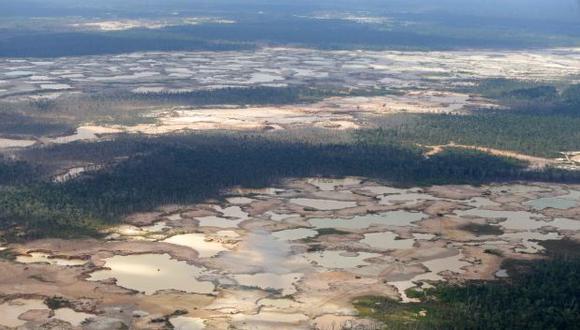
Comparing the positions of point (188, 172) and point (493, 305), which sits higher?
point (188, 172)

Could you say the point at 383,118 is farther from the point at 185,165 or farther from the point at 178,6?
the point at 178,6

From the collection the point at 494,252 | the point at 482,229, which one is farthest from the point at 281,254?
the point at 482,229

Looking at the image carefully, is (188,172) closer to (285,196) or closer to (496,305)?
(285,196)

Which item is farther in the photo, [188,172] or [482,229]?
[188,172]

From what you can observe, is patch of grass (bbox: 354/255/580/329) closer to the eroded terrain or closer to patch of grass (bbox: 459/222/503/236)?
the eroded terrain

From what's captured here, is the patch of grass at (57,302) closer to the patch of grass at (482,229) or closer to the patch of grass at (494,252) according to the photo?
the patch of grass at (494,252)

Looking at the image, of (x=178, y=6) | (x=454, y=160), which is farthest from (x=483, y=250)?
(x=178, y=6)
